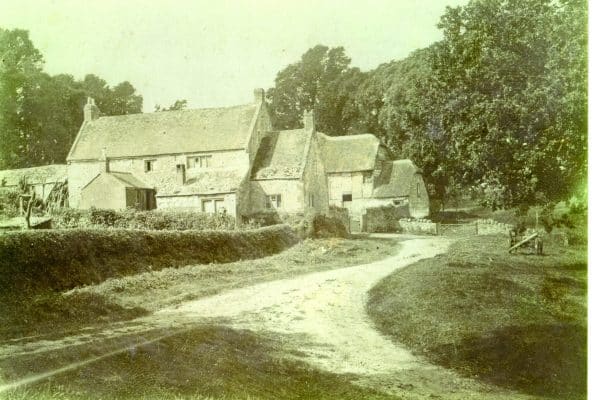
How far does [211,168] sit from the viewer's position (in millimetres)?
31641

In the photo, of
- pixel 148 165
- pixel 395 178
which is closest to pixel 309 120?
pixel 148 165

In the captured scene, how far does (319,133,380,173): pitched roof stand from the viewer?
42156 millimetres

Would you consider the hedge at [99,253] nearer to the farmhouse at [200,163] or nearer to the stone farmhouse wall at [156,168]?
the farmhouse at [200,163]

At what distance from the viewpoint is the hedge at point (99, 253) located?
1052cm

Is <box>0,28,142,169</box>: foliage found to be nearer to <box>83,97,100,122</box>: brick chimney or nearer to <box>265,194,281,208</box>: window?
<box>83,97,100,122</box>: brick chimney

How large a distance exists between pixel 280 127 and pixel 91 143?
43.7ft

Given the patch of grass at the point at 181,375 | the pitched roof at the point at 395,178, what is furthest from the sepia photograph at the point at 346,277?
the pitched roof at the point at 395,178

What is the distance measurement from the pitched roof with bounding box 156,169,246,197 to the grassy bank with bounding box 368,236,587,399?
17.0 metres

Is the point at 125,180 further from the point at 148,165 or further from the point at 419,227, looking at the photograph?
the point at 419,227

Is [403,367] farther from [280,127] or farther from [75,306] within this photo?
[280,127]

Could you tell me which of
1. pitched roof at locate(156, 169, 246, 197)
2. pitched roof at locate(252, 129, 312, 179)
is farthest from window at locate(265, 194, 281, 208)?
pitched roof at locate(156, 169, 246, 197)

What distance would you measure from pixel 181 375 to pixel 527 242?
12.5 m

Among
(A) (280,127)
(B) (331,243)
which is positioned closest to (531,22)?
(B) (331,243)

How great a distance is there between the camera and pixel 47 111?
30.5m
